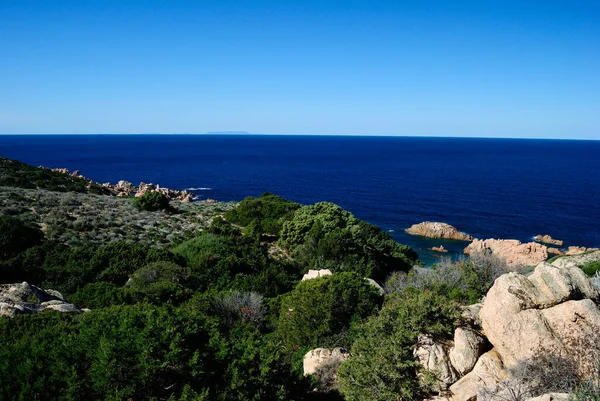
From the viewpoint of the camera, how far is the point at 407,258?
3412 centimetres

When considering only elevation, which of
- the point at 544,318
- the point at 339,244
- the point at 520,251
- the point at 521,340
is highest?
the point at 544,318

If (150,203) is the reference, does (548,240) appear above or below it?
below

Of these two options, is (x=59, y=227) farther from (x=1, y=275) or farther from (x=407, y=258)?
(x=407, y=258)

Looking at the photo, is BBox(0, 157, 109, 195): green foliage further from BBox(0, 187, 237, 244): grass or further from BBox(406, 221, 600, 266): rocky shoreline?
BBox(406, 221, 600, 266): rocky shoreline

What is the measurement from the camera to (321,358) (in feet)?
39.2

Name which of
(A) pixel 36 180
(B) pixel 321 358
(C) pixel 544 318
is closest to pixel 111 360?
(B) pixel 321 358

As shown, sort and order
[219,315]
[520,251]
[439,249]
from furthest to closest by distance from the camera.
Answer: [439,249]
[520,251]
[219,315]

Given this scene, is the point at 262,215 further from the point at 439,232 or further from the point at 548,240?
the point at 548,240

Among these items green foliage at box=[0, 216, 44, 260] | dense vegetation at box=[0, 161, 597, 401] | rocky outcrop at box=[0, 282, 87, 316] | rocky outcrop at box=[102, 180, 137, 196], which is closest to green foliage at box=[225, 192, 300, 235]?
dense vegetation at box=[0, 161, 597, 401]

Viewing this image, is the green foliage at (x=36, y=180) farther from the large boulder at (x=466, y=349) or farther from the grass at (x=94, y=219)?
the large boulder at (x=466, y=349)

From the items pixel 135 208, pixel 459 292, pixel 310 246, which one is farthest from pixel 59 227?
pixel 459 292

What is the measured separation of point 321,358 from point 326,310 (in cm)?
232

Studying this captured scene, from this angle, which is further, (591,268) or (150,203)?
(150,203)

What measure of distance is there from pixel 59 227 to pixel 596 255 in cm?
3218
